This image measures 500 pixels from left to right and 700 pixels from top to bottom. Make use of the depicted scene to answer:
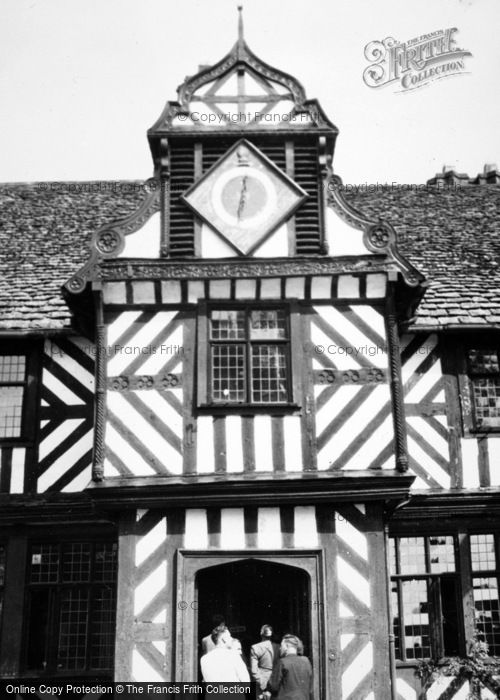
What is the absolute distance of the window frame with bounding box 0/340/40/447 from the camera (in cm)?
1359

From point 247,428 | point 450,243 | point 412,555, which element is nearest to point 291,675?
point 247,428

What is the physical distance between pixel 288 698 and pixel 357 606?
1732 millimetres

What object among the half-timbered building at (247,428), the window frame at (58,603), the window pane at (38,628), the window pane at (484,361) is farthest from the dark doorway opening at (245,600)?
the window pane at (484,361)

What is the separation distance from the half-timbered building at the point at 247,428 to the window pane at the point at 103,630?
22 millimetres

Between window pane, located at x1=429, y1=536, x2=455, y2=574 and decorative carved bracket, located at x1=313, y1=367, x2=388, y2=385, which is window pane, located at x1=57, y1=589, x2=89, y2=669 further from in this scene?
window pane, located at x1=429, y1=536, x2=455, y2=574

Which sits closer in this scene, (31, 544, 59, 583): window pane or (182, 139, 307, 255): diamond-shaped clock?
(182, 139, 307, 255): diamond-shaped clock

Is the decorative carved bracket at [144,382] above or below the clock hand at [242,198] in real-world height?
below

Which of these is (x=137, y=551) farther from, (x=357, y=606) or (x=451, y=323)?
(x=451, y=323)

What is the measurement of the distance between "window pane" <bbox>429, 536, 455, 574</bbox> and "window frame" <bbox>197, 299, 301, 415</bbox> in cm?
334

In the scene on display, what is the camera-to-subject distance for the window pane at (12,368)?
14.0 metres

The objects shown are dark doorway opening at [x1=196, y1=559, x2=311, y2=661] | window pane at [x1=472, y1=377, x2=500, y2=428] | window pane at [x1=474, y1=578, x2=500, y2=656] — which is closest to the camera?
window pane at [x1=474, y1=578, x2=500, y2=656]

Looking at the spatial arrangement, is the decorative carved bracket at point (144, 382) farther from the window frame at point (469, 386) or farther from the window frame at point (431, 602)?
the window frame at point (469, 386)

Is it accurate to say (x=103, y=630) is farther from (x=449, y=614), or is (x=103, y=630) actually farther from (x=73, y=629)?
(x=449, y=614)

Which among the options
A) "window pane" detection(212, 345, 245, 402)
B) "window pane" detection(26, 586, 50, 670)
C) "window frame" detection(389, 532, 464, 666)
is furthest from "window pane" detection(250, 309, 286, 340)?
"window pane" detection(26, 586, 50, 670)
